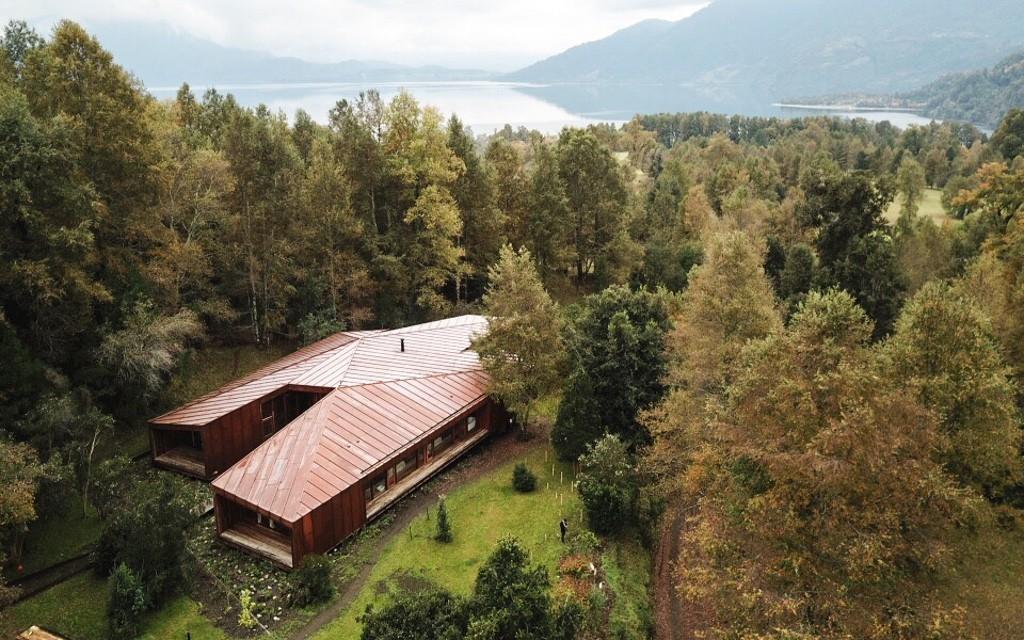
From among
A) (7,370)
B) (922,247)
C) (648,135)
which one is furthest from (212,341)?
(648,135)

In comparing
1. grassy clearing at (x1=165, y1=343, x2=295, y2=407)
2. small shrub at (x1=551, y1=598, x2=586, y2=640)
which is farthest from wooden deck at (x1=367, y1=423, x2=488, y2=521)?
grassy clearing at (x1=165, y1=343, x2=295, y2=407)

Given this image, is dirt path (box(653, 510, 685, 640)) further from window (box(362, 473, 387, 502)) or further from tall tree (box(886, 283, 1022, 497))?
window (box(362, 473, 387, 502))

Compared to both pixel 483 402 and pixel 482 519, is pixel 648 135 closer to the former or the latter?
pixel 483 402

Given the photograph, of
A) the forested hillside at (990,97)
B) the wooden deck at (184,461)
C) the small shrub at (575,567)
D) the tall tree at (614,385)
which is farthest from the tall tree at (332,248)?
the forested hillside at (990,97)

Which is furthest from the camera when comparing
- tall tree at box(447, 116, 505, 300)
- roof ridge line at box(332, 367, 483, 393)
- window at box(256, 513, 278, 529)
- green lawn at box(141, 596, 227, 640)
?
tall tree at box(447, 116, 505, 300)

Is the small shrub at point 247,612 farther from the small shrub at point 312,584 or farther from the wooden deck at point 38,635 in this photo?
the wooden deck at point 38,635
